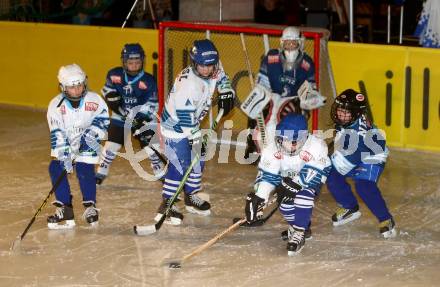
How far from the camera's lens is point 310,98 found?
7.29 metres

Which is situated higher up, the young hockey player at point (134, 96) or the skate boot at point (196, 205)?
the young hockey player at point (134, 96)

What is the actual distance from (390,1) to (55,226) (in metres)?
5.15

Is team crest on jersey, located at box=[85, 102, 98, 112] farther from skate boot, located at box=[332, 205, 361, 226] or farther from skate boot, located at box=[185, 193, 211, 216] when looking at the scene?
skate boot, located at box=[332, 205, 361, 226]

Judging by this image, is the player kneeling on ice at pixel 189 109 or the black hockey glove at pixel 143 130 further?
the black hockey glove at pixel 143 130

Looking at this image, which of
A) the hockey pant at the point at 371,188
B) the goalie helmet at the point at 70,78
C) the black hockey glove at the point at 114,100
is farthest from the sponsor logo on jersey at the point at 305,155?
the black hockey glove at the point at 114,100

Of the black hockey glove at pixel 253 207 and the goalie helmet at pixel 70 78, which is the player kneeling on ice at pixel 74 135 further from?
the black hockey glove at pixel 253 207

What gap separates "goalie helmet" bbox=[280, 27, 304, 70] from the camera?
721cm

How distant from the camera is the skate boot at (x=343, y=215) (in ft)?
20.6

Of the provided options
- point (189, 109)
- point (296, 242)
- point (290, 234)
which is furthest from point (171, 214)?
point (296, 242)

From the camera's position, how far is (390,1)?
10062mm

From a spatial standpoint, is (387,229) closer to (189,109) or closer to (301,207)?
(301,207)

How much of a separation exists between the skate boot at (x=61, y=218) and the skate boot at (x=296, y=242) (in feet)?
4.73

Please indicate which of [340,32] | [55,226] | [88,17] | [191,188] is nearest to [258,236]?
[191,188]

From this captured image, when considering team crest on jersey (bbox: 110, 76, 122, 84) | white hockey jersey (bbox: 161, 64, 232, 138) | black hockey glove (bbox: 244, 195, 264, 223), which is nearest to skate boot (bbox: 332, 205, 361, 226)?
black hockey glove (bbox: 244, 195, 264, 223)
